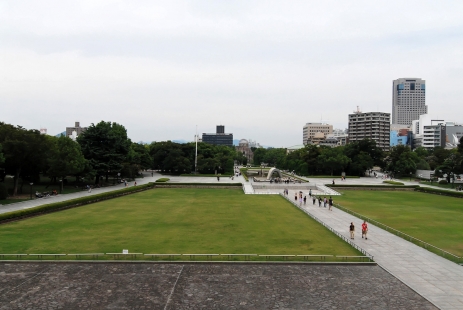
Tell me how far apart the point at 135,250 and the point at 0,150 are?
2505 centimetres

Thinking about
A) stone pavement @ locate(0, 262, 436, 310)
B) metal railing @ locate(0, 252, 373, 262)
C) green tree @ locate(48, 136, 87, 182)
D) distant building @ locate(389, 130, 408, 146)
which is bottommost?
stone pavement @ locate(0, 262, 436, 310)

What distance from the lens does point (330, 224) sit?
2792cm

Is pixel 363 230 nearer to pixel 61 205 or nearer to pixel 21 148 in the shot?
pixel 61 205

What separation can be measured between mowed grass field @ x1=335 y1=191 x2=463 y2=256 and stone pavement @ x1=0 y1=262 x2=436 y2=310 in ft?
28.2

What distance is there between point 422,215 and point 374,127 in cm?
12045

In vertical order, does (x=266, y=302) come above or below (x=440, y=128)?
below

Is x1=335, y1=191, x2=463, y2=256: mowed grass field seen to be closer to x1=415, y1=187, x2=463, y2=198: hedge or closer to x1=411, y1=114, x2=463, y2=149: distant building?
x1=415, y1=187, x2=463, y2=198: hedge

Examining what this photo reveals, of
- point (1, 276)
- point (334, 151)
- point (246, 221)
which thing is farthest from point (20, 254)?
point (334, 151)

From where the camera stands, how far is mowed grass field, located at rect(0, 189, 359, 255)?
20.6 metres

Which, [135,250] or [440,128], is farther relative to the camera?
[440,128]

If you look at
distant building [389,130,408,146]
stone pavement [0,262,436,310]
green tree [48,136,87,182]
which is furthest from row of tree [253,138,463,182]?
distant building [389,130,408,146]

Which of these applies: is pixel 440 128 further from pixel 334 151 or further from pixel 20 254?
pixel 20 254

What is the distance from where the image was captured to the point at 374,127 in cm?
14512

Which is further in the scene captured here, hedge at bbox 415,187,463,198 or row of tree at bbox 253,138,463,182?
row of tree at bbox 253,138,463,182
